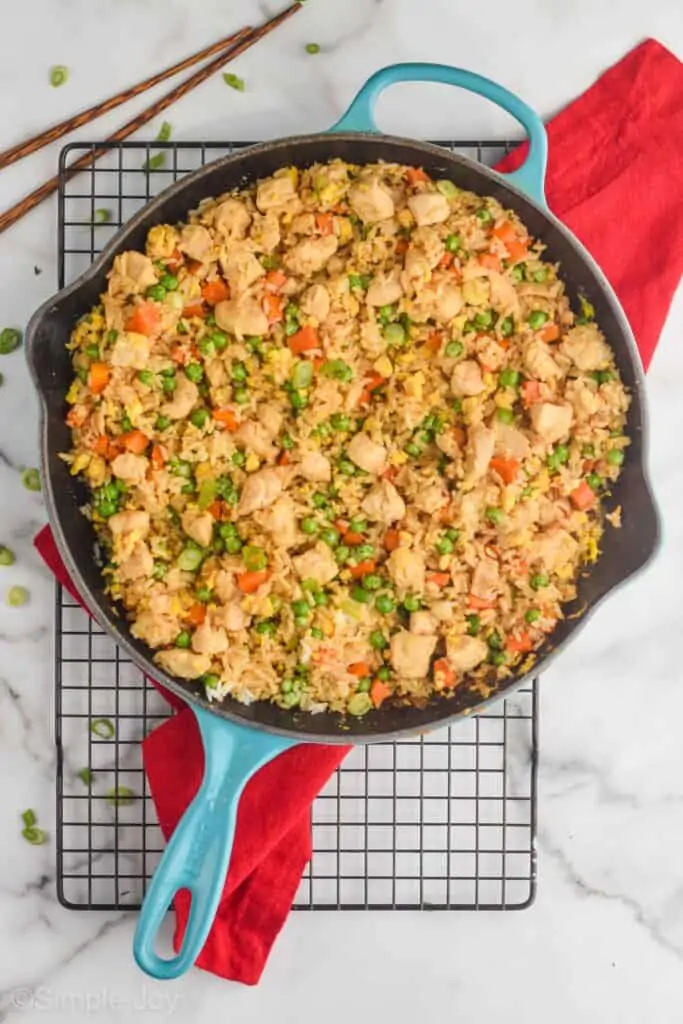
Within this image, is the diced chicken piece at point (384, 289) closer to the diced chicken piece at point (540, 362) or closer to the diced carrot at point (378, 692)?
the diced chicken piece at point (540, 362)

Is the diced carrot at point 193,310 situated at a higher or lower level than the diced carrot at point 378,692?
higher

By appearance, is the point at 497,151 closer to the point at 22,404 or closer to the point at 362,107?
the point at 362,107

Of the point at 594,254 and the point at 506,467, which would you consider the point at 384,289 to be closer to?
the point at 506,467

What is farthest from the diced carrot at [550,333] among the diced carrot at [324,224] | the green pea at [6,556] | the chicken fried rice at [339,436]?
the green pea at [6,556]

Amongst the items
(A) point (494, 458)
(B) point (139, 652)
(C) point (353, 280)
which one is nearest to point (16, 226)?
(C) point (353, 280)

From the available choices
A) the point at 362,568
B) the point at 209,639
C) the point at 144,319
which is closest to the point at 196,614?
the point at 209,639
